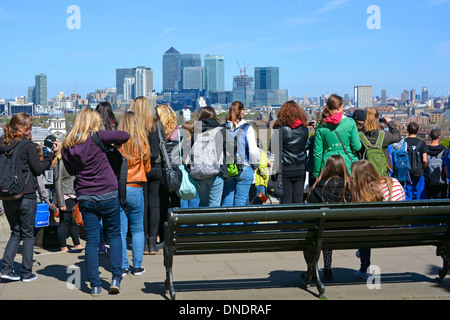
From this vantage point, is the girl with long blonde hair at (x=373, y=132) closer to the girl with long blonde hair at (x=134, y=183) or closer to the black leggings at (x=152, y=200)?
the black leggings at (x=152, y=200)

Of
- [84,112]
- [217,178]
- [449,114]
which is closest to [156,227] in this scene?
[217,178]

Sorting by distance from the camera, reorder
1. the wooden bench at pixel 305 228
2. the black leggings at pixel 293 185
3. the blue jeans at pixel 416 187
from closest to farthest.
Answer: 1. the wooden bench at pixel 305 228
2. the black leggings at pixel 293 185
3. the blue jeans at pixel 416 187

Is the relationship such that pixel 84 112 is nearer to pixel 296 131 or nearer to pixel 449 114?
pixel 296 131

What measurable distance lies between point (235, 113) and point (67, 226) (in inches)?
103

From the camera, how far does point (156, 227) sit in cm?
718

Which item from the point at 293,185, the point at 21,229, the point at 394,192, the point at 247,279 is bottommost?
the point at 247,279

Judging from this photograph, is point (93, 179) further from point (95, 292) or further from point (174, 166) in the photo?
point (174, 166)

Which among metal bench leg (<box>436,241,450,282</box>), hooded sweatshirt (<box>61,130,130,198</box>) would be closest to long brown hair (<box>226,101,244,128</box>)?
hooded sweatshirt (<box>61,130,130,198</box>)

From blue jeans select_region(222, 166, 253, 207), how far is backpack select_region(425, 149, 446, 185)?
3.91 meters

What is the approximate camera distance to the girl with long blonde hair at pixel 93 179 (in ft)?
16.7

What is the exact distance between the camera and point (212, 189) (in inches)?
273

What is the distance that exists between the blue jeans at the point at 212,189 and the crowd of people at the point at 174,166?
0.01 m

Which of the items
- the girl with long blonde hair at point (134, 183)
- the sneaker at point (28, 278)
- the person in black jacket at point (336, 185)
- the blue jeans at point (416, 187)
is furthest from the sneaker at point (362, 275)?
the blue jeans at point (416, 187)

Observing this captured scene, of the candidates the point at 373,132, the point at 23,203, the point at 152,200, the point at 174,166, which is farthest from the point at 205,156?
the point at 373,132
